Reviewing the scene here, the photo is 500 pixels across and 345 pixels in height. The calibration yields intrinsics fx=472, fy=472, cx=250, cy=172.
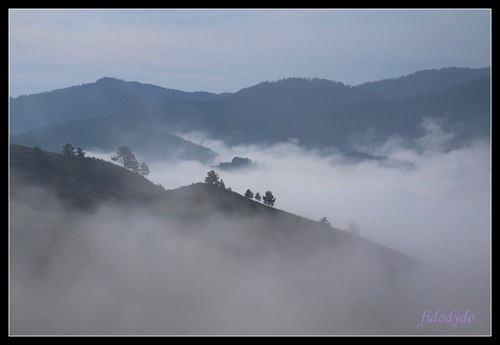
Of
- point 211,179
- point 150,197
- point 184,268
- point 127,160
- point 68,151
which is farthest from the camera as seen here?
point 127,160

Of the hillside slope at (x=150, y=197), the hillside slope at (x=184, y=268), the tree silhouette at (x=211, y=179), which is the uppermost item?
the tree silhouette at (x=211, y=179)

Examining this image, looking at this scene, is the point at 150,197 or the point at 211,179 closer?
the point at 150,197

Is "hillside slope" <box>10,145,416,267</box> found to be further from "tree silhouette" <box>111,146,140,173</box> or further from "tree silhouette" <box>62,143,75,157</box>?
"tree silhouette" <box>111,146,140,173</box>

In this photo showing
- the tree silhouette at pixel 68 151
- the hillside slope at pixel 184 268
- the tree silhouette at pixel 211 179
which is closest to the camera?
the hillside slope at pixel 184 268

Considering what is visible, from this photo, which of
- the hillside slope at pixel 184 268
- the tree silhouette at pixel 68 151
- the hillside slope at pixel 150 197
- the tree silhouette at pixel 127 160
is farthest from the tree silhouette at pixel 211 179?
the tree silhouette at pixel 68 151

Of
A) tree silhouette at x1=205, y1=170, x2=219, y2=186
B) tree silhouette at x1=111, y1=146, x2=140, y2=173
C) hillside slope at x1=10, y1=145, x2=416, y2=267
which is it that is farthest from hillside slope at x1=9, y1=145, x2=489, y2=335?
tree silhouette at x1=111, y1=146, x2=140, y2=173

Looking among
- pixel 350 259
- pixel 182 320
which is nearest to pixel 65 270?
pixel 182 320

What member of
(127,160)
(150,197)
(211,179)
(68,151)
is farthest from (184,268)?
(68,151)

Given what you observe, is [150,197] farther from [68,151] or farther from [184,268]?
[68,151]

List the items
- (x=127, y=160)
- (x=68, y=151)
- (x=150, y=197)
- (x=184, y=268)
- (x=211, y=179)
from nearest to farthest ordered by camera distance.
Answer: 1. (x=184, y=268)
2. (x=150, y=197)
3. (x=211, y=179)
4. (x=68, y=151)
5. (x=127, y=160)

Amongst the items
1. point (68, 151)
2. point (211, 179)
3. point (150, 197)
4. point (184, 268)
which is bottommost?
point (184, 268)

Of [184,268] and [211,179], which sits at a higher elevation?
[211,179]

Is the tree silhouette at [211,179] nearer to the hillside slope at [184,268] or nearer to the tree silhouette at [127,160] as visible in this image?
the hillside slope at [184,268]

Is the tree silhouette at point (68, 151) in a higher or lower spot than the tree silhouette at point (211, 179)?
higher
